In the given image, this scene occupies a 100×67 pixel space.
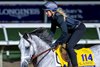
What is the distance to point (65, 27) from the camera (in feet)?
29.8

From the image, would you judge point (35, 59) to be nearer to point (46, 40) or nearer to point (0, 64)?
point (46, 40)

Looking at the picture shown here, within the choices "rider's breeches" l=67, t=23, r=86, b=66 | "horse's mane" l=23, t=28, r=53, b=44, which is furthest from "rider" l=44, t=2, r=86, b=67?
"horse's mane" l=23, t=28, r=53, b=44

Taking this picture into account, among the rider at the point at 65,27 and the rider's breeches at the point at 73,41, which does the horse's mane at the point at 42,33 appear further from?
the rider's breeches at the point at 73,41

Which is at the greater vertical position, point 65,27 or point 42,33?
point 65,27

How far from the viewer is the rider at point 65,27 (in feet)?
29.9

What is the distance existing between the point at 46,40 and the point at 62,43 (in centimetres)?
28

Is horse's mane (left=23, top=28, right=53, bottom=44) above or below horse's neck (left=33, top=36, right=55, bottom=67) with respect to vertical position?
above

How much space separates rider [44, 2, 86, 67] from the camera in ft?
29.9

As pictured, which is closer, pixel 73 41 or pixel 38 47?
pixel 38 47

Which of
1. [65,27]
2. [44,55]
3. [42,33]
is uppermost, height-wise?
[65,27]

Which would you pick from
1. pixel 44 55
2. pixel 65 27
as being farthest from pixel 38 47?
pixel 65 27

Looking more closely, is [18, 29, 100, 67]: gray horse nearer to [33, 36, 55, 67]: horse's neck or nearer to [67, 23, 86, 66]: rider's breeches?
[33, 36, 55, 67]: horse's neck

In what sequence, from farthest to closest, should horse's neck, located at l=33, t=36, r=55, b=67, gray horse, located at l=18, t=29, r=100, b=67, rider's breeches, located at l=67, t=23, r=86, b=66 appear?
1. rider's breeches, located at l=67, t=23, r=86, b=66
2. horse's neck, located at l=33, t=36, r=55, b=67
3. gray horse, located at l=18, t=29, r=100, b=67

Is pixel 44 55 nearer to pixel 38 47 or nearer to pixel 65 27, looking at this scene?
pixel 38 47
